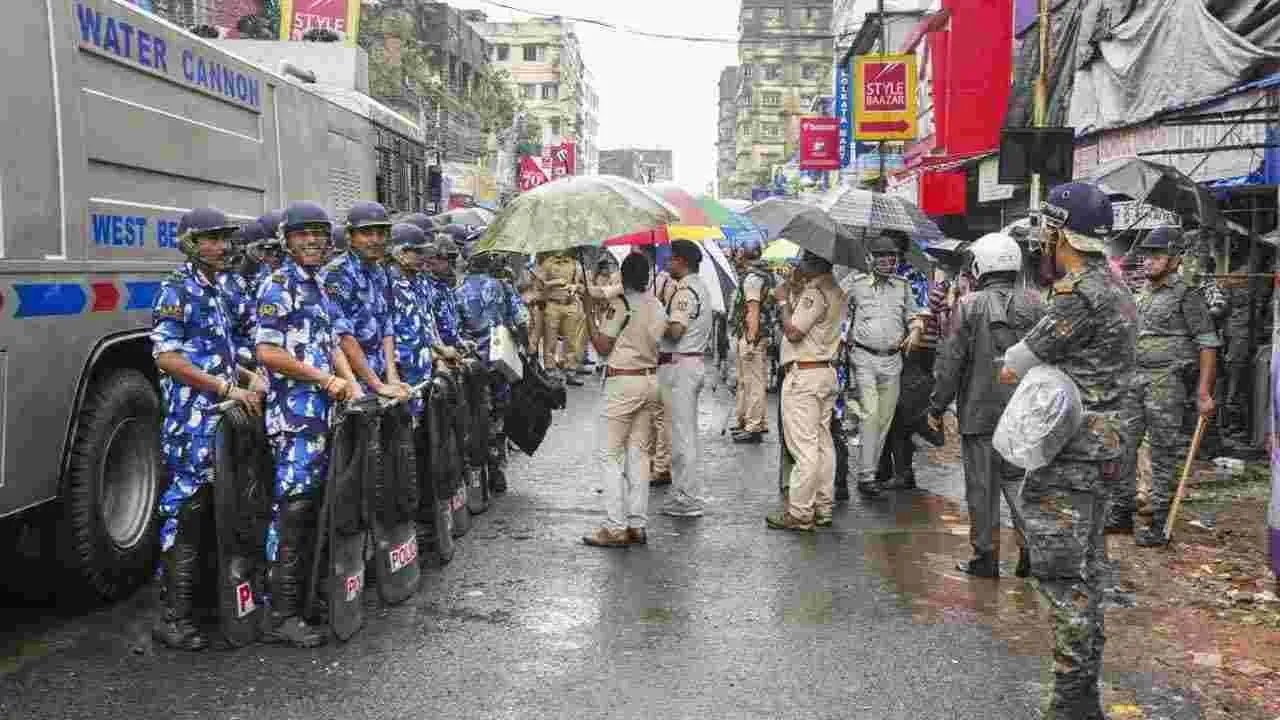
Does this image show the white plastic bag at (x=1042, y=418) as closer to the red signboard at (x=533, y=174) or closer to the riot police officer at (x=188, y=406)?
the riot police officer at (x=188, y=406)

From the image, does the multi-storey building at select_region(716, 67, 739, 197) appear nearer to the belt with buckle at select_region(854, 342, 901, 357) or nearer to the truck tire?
the belt with buckle at select_region(854, 342, 901, 357)

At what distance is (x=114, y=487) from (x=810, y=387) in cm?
442

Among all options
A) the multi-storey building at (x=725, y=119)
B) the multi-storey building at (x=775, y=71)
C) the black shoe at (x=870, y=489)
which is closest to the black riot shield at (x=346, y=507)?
the black shoe at (x=870, y=489)

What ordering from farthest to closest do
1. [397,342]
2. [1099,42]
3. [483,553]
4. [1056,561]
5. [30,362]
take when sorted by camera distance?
[1099,42] → [483,553] → [397,342] → [30,362] → [1056,561]

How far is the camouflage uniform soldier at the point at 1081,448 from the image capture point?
14.8 ft

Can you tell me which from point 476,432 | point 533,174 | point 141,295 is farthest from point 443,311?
point 533,174

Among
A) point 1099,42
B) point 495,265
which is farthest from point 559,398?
point 1099,42

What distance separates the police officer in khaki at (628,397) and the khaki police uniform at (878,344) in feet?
7.84

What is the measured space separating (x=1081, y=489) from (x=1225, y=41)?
7.78 m

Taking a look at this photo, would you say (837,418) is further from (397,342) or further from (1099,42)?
(1099,42)

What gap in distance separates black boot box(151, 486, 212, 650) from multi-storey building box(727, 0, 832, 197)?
86463 mm

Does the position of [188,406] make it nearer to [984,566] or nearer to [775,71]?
[984,566]

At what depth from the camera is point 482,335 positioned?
31.4 ft

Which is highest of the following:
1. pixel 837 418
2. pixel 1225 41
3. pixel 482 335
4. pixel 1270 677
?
pixel 1225 41
